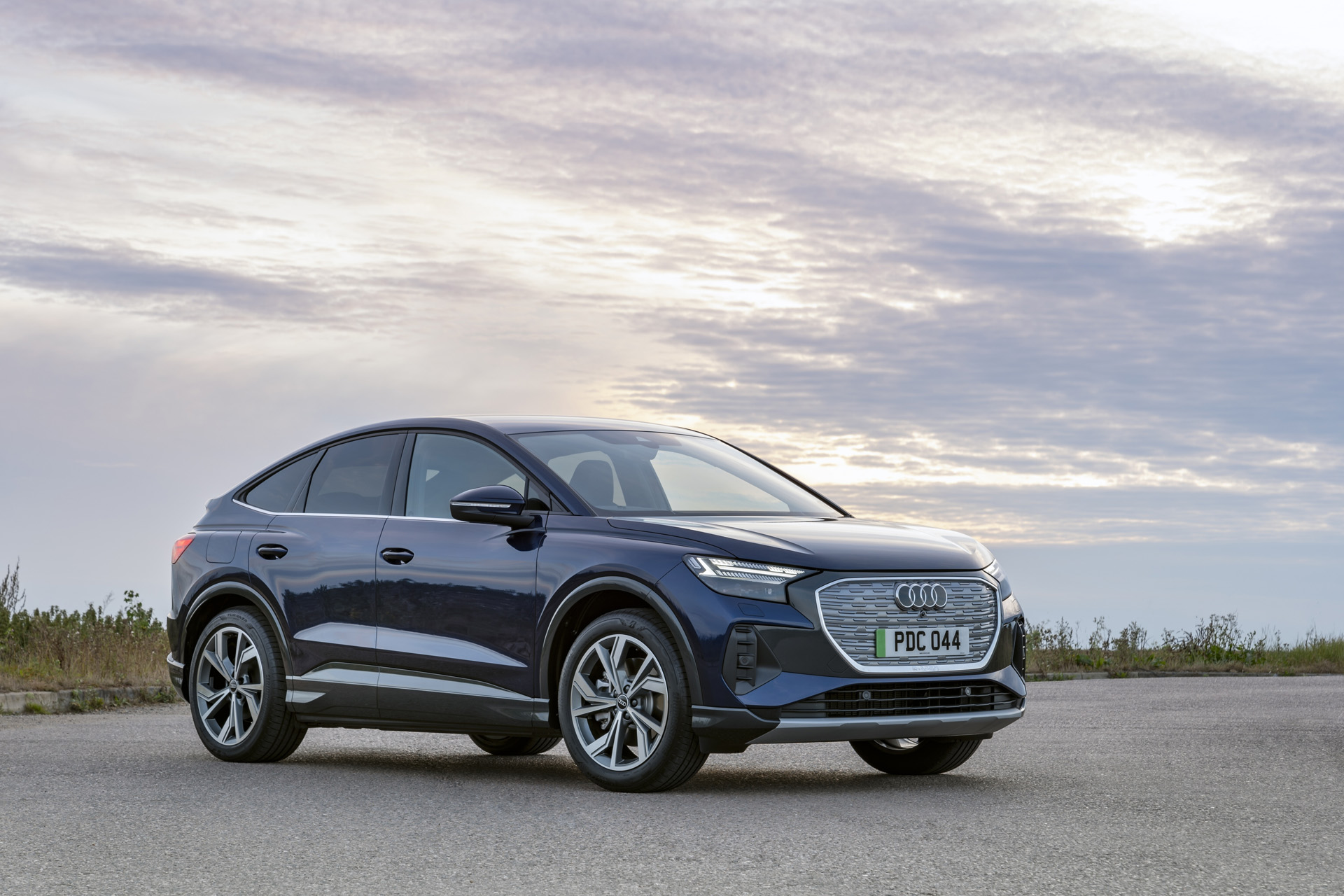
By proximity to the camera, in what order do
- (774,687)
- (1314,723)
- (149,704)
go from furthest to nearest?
(149,704) → (1314,723) → (774,687)

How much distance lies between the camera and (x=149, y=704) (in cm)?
1546

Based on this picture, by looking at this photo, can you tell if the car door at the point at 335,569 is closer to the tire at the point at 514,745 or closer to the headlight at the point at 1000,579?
the tire at the point at 514,745

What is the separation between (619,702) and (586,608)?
584 mm

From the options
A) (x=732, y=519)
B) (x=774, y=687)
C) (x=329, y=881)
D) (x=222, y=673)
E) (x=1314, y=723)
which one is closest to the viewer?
(x=329, y=881)

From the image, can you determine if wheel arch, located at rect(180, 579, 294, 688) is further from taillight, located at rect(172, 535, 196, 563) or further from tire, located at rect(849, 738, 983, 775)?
tire, located at rect(849, 738, 983, 775)

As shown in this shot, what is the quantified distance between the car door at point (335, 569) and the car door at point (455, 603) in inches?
5.8

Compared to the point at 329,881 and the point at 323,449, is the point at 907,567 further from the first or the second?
the point at 323,449

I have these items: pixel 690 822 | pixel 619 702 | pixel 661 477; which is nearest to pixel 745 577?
pixel 619 702

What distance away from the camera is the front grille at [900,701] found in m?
7.54

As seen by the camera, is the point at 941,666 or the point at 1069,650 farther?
the point at 1069,650

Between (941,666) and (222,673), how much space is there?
464cm

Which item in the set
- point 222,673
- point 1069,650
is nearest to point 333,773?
point 222,673

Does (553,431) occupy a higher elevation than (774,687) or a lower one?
higher

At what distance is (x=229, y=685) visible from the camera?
9969mm
